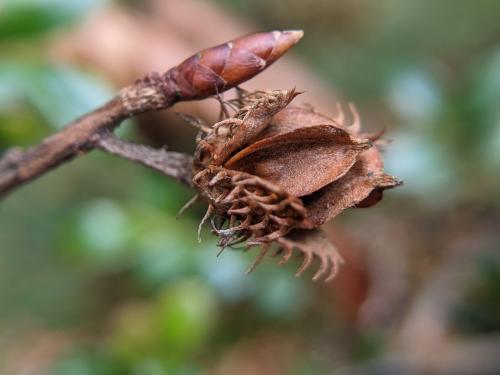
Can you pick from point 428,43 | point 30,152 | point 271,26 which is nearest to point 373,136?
point 30,152

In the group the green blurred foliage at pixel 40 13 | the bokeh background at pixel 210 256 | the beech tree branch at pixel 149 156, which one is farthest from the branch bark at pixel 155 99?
the green blurred foliage at pixel 40 13

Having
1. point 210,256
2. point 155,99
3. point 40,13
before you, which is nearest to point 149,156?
point 155,99

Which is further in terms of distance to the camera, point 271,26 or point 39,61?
point 271,26

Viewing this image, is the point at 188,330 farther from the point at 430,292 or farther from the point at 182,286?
the point at 430,292

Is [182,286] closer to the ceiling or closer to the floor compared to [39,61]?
closer to the floor

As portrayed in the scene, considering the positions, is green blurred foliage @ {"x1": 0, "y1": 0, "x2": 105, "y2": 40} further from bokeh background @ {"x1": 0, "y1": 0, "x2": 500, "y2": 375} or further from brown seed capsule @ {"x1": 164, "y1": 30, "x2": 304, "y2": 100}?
brown seed capsule @ {"x1": 164, "y1": 30, "x2": 304, "y2": 100}

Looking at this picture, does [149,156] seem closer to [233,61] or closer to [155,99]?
[155,99]
